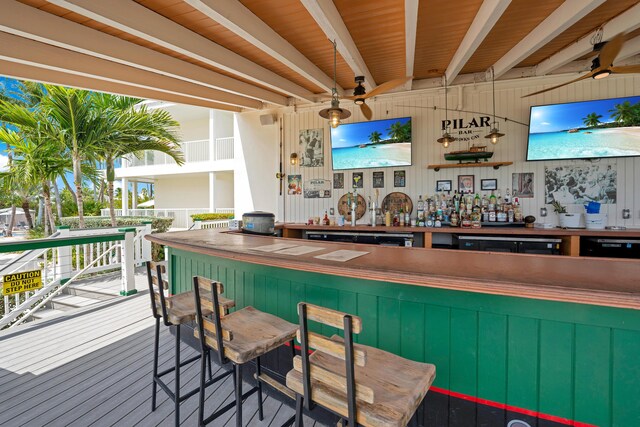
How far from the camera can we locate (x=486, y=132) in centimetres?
436

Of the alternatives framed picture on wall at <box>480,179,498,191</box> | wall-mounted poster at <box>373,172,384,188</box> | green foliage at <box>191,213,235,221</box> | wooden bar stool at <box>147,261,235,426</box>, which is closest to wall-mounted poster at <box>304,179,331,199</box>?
wall-mounted poster at <box>373,172,384,188</box>

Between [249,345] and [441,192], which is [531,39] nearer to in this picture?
[441,192]

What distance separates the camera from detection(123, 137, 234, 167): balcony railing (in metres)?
9.69

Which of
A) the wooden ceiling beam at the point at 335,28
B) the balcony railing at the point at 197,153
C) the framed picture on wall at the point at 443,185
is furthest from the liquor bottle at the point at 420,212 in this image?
the balcony railing at the point at 197,153

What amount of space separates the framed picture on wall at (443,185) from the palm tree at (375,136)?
122cm

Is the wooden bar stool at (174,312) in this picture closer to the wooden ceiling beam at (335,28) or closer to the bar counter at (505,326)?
the bar counter at (505,326)

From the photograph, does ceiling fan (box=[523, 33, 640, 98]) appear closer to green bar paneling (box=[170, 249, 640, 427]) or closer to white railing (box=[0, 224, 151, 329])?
green bar paneling (box=[170, 249, 640, 427])

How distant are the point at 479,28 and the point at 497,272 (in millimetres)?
2687

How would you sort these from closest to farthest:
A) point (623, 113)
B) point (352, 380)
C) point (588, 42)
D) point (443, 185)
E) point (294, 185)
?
point (352, 380)
point (588, 42)
point (623, 113)
point (443, 185)
point (294, 185)

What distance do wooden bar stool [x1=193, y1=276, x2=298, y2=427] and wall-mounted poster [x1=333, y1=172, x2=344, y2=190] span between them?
3661 millimetres

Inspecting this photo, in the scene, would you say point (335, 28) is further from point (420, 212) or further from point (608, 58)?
point (420, 212)

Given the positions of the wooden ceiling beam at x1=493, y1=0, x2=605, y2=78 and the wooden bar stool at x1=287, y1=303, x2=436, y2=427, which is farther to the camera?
the wooden ceiling beam at x1=493, y1=0, x2=605, y2=78

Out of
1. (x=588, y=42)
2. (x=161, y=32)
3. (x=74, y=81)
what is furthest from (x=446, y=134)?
(x=74, y=81)

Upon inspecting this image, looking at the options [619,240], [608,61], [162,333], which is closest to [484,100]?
[608,61]
